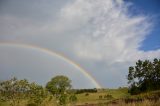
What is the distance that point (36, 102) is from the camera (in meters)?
32.6

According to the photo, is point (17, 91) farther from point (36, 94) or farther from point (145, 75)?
point (145, 75)

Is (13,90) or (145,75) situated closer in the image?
(13,90)

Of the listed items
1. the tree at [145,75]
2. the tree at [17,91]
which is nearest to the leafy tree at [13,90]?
the tree at [17,91]

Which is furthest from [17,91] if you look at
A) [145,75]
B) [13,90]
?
[145,75]

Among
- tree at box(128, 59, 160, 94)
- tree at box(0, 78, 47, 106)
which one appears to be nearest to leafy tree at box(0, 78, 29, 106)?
tree at box(0, 78, 47, 106)

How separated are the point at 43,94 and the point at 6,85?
5298mm

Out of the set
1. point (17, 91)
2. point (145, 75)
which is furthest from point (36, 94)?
point (145, 75)

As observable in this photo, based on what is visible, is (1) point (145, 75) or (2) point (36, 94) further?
(1) point (145, 75)

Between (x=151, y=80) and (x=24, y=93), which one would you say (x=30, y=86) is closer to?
(x=24, y=93)

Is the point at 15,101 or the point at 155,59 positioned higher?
the point at 155,59

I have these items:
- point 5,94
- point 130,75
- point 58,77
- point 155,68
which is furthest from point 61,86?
point 5,94

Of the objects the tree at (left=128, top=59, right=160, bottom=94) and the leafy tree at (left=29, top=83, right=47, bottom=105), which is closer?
the leafy tree at (left=29, top=83, right=47, bottom=105)

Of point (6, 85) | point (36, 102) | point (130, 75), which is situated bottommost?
point (36, 102)

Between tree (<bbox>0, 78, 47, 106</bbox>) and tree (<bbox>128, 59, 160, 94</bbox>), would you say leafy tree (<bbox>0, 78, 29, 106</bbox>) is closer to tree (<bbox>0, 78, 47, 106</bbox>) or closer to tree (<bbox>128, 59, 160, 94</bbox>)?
tree (<bbox>0, 78, 47, 106</bbox>)
